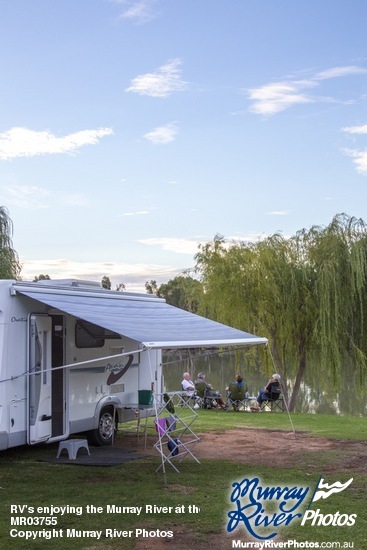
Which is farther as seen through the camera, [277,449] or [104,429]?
[104,429]

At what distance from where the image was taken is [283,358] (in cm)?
2030

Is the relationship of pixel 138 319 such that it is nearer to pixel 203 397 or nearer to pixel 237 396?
pixel 237 396

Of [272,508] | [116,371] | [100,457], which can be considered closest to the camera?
[272,508]

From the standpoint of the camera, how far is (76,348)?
10.5 meters

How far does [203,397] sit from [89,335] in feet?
23.4

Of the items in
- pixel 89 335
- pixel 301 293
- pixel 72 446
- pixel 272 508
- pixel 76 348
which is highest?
pixel 301 293

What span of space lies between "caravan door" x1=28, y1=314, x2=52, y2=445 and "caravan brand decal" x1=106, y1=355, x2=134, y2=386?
160 centimetres

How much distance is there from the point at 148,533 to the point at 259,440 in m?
5.73

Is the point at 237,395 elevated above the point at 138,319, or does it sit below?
below

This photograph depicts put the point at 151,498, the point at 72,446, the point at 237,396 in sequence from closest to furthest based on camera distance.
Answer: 1. the point at 151,498
2. the point at 72,446
3. the point at 237,396

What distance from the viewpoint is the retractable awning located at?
29.1 feet

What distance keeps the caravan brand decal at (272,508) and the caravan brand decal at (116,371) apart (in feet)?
11.1

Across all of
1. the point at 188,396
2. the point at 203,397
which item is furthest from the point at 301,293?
the point at 188,396

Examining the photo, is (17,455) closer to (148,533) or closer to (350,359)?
(148,533)
